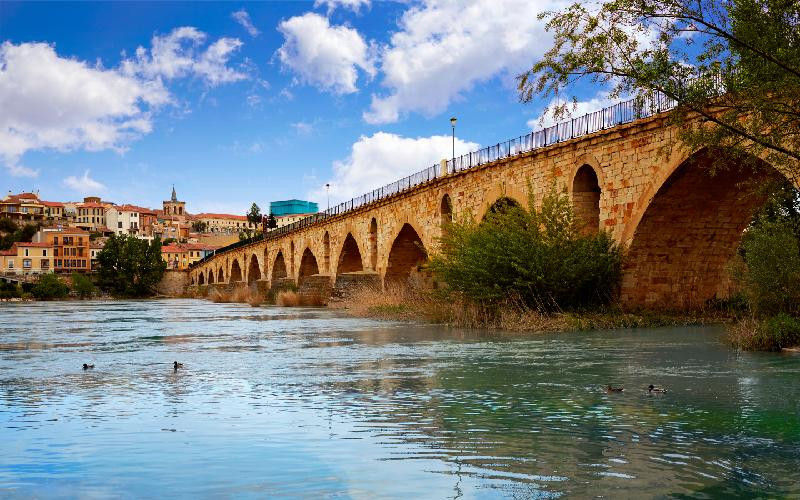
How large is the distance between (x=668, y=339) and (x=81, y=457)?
499 inches

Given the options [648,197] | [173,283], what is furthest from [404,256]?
[173,283]

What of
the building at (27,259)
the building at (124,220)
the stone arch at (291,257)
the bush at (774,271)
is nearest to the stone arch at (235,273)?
the stone arch at (291,257)

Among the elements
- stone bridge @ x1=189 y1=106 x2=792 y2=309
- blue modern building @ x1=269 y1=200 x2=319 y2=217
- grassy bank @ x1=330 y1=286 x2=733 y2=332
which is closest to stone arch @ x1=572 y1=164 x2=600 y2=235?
stone bridge @ x1=189 y1=106 x2=792 y2=309

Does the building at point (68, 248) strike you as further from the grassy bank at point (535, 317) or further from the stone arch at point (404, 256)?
the grassy bank at point (535, 317)

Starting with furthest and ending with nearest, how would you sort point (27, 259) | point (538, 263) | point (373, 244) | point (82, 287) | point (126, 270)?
1. point (27, 259)
2. point (126, 270)
3. point (82, 287)
4. point (373, 244)
5. point (538, 263)

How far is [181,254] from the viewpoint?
5344 inches

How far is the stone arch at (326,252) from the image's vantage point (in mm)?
48875

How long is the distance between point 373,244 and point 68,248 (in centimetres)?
8435

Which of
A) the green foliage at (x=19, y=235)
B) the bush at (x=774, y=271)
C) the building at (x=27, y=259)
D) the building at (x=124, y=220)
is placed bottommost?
the bush at (x=774, y=271)

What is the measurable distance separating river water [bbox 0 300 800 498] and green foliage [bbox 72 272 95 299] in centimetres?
8462

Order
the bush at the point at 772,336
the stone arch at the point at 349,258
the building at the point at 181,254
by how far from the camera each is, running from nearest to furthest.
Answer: the bush at the point at 772,336 < the stone arch at the point at 349,258 < the building at the point at 181,254

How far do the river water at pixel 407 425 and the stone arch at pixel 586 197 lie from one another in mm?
8873

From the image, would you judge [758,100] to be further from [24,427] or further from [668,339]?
[24,427]

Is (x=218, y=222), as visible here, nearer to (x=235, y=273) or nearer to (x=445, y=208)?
(x=235, y=273)
